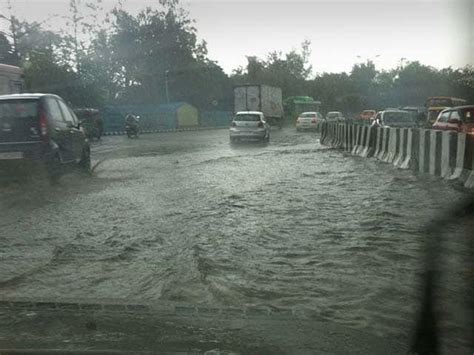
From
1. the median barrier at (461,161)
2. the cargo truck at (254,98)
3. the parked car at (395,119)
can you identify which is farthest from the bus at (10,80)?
the cargo truck at (254,98)

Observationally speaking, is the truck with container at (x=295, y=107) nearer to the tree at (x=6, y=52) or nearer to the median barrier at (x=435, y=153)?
the tree at (x=6, y=52)

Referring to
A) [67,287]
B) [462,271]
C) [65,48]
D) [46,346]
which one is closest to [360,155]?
[462,271]

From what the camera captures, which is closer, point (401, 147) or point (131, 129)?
point (401, 147)

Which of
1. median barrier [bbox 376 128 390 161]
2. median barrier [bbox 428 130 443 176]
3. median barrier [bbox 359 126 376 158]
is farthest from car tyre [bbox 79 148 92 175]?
median barrier [bbox 359 126 376 158]

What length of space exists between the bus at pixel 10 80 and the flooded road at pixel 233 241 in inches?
229

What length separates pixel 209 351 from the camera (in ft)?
12.0

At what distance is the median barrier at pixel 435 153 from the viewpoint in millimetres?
11781

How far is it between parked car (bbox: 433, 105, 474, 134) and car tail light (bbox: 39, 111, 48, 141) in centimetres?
1169

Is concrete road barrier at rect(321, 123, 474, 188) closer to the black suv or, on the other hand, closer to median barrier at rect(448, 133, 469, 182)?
median barrier at rect(448, 133, 469, 182)

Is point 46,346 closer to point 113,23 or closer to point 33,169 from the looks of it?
point 33,169

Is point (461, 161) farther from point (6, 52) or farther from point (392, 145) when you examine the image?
point (6, 52)

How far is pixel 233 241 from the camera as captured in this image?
6.90 m

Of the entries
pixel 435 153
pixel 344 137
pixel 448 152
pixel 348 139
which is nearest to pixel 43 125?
pixel 448 152

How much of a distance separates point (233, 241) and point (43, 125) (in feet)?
18.4
